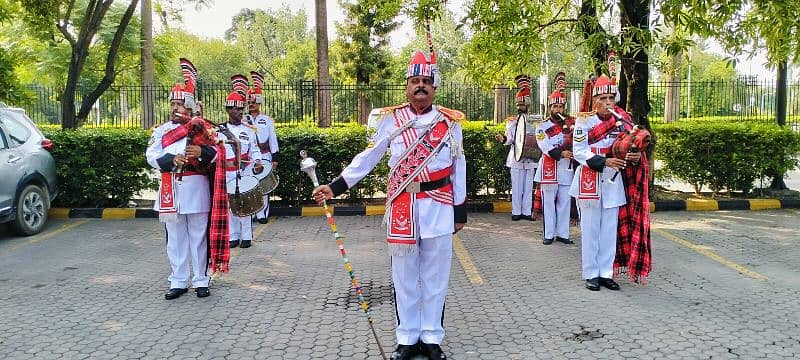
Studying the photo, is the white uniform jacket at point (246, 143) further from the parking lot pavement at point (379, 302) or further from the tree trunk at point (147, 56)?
the tree trunk at point (147, 56)

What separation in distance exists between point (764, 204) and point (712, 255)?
4455 mm

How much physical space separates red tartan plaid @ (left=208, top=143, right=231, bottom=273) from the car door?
14.2 ft

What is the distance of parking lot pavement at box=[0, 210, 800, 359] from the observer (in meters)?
4.96

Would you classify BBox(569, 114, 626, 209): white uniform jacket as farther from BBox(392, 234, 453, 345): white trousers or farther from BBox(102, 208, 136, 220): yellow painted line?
BBox(102, 208, 136, 220): yellow painted line

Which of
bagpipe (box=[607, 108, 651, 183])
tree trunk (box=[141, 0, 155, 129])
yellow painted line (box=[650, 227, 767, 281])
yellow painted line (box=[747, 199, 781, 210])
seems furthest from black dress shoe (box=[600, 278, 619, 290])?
tree trunk (box=[141, 0, 155, 129])

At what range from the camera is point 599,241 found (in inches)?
263

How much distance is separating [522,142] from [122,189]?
23.2 ft

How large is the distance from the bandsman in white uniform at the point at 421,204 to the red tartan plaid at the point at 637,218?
8.76 feet

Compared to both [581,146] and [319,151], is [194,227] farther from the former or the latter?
[319,151]

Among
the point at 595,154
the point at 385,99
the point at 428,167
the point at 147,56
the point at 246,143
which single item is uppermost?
the point at 147,56

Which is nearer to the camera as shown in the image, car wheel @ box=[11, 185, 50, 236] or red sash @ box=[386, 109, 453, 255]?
red sash @ box=[386, 109, 453, 255]

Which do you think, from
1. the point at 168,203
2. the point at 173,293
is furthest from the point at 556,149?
the point at 173,293

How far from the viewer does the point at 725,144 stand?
464 inches

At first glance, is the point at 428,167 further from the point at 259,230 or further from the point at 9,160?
the point at 9,160
